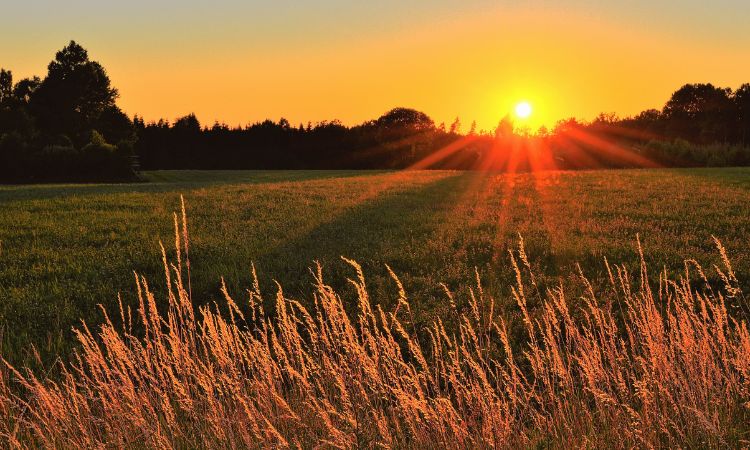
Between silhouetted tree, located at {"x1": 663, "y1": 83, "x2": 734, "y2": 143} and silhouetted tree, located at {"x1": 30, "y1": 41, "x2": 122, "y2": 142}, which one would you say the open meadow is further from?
silhouetted tree, located at {"x1": 663, "y1": 83, "x2": 734, "y2": 143}

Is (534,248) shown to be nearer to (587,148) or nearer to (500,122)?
(587,148)

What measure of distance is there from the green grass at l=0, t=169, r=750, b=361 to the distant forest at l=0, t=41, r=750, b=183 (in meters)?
28.8

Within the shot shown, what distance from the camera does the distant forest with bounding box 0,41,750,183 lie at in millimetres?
44188

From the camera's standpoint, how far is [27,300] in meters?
8.01

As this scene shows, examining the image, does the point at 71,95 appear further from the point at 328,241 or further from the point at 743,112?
the point at 743,112

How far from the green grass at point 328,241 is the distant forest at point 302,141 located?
94.5 ft

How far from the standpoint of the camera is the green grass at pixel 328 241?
823 centimetres

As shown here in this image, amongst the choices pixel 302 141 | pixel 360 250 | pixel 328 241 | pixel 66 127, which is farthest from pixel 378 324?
pixel 302 141

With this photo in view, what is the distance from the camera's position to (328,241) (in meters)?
11.3

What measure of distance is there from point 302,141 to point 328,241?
79.4 m

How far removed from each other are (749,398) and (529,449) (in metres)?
2.18

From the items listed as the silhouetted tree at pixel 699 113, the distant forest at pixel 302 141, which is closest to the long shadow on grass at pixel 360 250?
the distant forest at pixel 302 141

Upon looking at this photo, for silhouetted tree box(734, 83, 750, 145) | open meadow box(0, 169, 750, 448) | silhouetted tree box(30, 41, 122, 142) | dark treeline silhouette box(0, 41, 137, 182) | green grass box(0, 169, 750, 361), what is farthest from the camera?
silhouetted tree box(734, 83, 750, 145)

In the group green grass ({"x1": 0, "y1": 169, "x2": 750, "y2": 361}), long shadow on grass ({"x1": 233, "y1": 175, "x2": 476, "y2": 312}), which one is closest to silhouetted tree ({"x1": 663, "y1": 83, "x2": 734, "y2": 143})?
green grass ({"x1": 0, "y1": 169, "x2": 750, "y2": 361})
